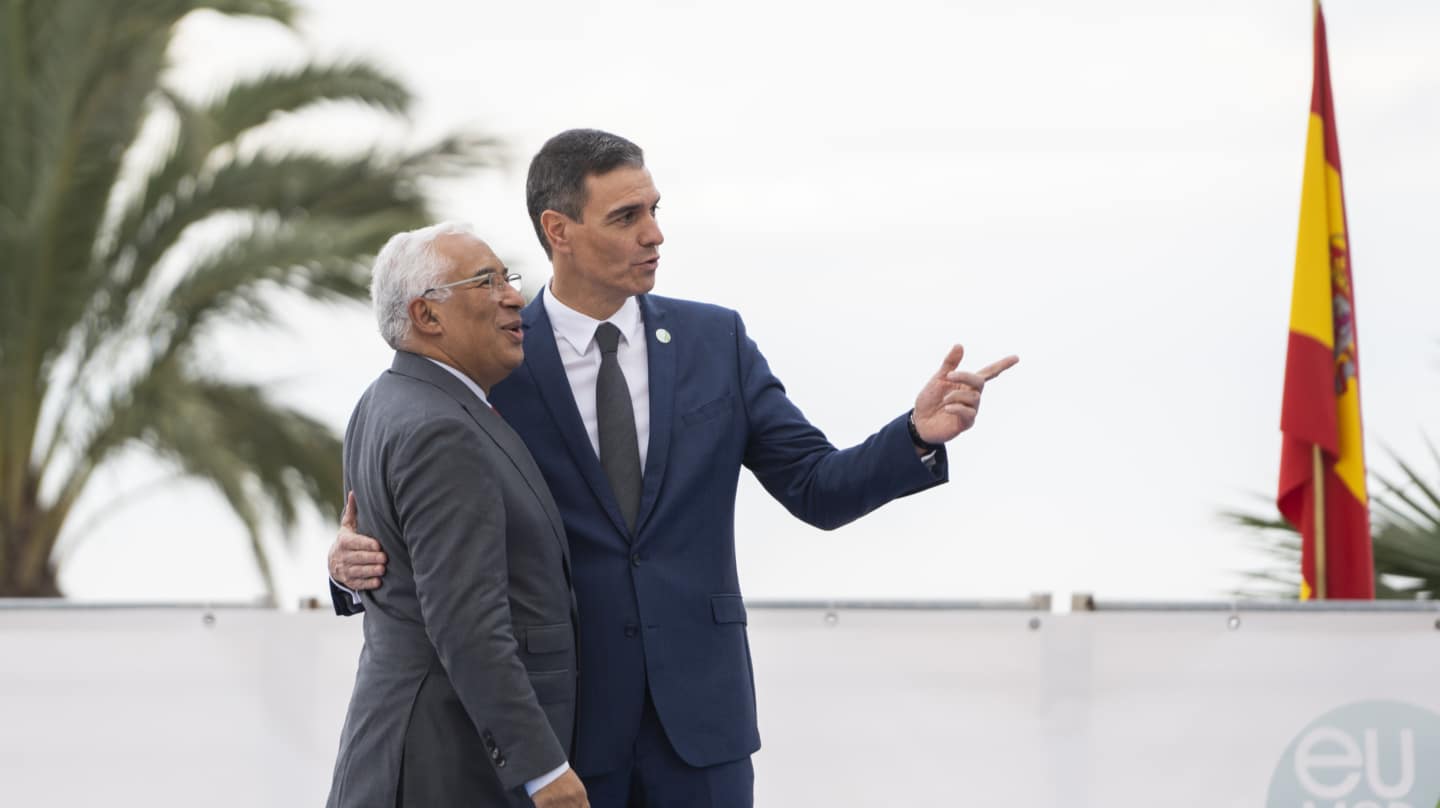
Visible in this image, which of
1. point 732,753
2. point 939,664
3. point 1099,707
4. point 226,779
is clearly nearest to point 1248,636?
point 1099,707

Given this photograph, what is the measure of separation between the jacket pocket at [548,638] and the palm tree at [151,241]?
685 cm

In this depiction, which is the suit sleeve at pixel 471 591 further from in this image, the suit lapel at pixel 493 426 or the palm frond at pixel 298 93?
the palm frond at pixel 298 93

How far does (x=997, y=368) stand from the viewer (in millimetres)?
3127

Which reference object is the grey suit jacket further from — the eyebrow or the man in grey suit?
the eyebrow

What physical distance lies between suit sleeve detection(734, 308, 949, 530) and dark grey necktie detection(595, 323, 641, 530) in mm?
257

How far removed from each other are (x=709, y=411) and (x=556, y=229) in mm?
438

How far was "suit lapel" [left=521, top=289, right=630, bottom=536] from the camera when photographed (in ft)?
10.3

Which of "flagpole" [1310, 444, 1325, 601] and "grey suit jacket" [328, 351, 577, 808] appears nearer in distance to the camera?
"grey suit jacket" [328, 351, 577, 808]

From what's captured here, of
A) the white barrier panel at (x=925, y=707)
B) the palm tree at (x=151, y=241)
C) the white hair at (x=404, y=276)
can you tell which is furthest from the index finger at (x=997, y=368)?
the palm tree at (x=151, y=241)

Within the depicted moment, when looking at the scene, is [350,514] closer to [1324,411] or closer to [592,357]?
[592,357]

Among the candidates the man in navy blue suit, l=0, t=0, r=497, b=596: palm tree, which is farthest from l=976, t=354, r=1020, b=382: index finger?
l=0, t=0, r=497, b=596: palm tree

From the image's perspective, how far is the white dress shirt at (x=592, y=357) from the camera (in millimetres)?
3256

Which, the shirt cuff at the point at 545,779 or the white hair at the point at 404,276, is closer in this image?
the shirt cuff at the point at 545,779

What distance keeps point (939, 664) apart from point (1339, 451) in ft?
6.98
